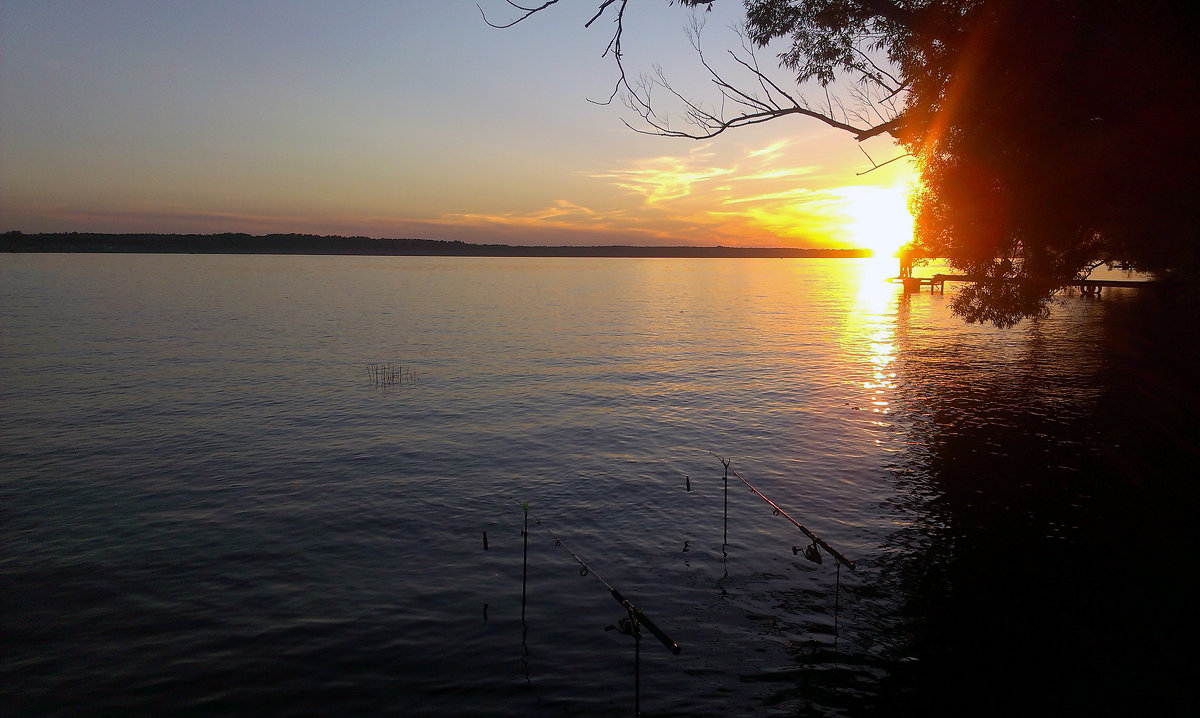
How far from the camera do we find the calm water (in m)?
11.1

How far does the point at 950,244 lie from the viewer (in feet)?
78.3

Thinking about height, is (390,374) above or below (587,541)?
above

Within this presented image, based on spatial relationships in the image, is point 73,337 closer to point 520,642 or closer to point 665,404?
point 665,404

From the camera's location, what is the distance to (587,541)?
17.1m

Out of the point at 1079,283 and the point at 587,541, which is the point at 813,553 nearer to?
the point at 587,541

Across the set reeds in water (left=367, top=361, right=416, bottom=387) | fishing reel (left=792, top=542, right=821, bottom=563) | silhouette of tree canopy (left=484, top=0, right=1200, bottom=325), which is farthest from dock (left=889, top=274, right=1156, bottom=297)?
reeds in water (left=367, top=361, right=416, bottom=387)

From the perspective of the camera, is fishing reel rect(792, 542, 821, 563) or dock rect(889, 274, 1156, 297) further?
dock rect(889, 274, 1156, 297)

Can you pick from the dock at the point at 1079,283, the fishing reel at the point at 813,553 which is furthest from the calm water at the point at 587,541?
the dock at the point at 1079,283

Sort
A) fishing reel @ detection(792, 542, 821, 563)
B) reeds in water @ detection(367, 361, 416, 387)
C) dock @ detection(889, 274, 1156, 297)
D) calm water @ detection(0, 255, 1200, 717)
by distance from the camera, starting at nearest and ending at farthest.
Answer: calm water @ detection(0, 255, 1200, 717), fishing reel @ detection(792, 542, 821, 563), dock @ detection(889, 274, 1156, 297), reeds in water @ detection(367, 361, 416, 387)

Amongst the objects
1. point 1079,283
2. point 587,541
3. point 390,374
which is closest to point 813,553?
point 587,541

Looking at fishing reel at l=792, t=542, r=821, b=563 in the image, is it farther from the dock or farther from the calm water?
the dock

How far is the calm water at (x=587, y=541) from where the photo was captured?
1115 centimetres

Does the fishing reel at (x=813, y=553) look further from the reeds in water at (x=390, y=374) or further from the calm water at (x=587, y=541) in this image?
the reeds in water at (x=390, y=374)

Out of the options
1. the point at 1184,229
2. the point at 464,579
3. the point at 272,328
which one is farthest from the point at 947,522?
the point at 272,328
